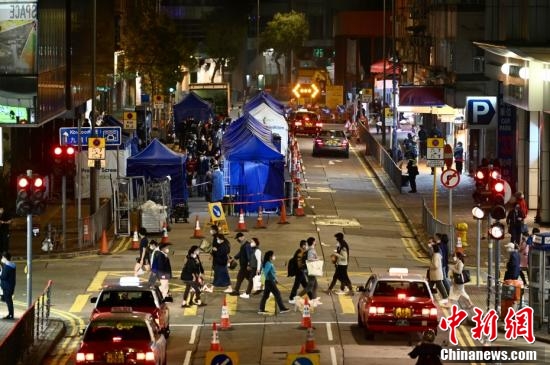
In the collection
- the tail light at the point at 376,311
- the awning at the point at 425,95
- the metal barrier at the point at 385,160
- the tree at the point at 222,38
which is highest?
the tree at the point at 222,38

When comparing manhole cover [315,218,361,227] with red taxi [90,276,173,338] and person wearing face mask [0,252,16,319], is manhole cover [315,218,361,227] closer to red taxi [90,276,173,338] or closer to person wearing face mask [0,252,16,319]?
person wearing face mask [0,252,16,319]

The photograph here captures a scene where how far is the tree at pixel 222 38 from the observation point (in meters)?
137

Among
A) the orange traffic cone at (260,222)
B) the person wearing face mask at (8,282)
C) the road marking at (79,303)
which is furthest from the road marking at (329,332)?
the orange traffic cone at (260,222)

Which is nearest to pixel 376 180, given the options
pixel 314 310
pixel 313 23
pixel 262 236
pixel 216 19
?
pixel 262 236

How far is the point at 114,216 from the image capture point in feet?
144

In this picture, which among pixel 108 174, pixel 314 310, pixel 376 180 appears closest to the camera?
pixel 314 310

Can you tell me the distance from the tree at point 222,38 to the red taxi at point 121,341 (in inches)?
4340

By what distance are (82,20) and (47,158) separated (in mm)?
9761

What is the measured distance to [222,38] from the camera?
13688 cm

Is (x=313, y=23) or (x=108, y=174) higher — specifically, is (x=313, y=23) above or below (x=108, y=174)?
above

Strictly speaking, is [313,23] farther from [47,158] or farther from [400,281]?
[400,281]

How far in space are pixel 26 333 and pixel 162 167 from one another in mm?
23813

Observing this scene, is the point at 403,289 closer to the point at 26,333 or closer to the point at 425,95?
the point at 26,333

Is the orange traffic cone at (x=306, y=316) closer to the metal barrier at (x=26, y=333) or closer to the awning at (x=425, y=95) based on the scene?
the metal barrier at (x=26, y=333)
